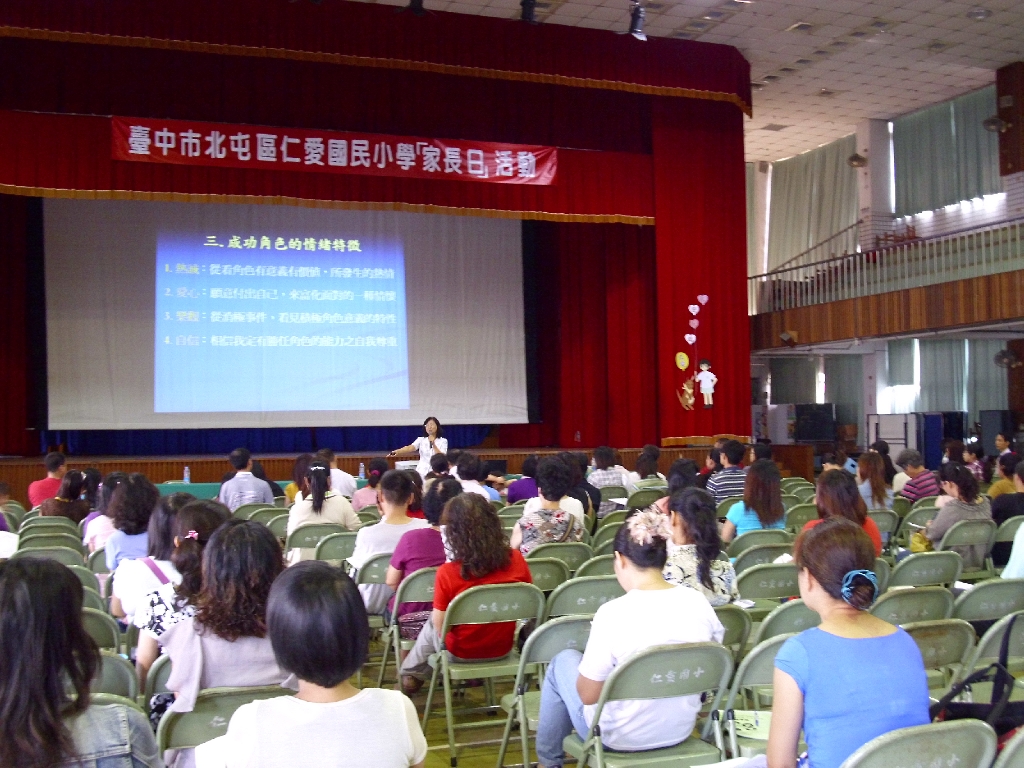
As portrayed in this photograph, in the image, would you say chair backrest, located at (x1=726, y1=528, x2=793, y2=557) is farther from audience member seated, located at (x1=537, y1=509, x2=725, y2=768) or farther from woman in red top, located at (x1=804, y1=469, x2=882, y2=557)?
audience member seated, located at (x1=537, y1=509, x2=725, y2=768)

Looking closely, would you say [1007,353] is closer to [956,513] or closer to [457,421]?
[457,421]

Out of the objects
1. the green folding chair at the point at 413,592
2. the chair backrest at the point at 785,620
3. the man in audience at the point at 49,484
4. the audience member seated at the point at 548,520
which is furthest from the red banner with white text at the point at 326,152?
the chair backrest at the point at 785,620

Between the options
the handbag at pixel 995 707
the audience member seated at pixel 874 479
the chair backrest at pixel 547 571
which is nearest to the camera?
the handbag at pixel 995 707

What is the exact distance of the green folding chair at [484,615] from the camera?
357 cm

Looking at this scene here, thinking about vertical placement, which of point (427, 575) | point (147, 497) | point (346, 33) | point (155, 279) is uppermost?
point (346, 33)

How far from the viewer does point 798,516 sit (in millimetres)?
6531

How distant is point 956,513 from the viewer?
17.7 feet

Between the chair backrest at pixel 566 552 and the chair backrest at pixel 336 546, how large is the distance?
105 centimetres

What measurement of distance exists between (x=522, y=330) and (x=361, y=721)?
494 inches

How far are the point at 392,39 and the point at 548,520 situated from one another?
7511 mm

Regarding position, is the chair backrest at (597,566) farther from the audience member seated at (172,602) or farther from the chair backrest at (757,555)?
the audience member seated at (172,602)

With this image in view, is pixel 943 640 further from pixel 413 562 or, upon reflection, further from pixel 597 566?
pixel 413 562

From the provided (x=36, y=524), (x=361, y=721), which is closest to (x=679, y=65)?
(x=36, y=524)

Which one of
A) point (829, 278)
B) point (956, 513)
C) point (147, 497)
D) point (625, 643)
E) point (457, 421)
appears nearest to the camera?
point (625, 643)
